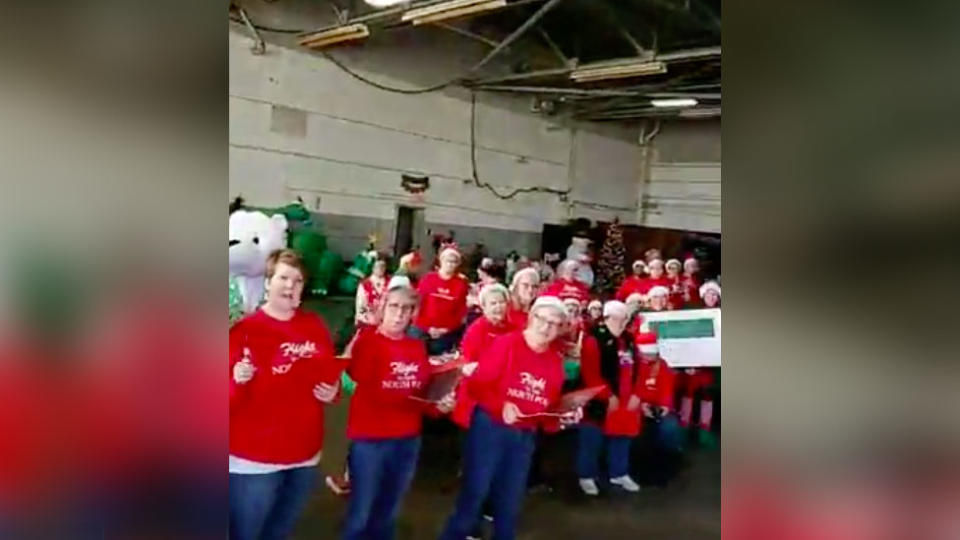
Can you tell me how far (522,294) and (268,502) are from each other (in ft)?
1.36

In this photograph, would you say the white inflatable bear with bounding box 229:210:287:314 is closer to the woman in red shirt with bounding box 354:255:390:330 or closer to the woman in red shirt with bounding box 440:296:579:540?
the woman in red shirt with bounding box 354:255:390:330

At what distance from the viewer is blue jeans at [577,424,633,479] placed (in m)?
1.09

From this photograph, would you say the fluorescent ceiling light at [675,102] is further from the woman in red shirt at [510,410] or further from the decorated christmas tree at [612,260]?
the woman in red shirt at [510,410]

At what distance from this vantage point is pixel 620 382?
1.09 m

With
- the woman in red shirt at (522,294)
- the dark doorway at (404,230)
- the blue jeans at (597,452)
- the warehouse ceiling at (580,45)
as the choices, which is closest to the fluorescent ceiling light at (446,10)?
the warehouse ceiling at (580,45)

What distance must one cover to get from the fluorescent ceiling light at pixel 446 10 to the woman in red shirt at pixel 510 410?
15.1 inches

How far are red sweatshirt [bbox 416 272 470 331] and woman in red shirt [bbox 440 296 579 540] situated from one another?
7 cm

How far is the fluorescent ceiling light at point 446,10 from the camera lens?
0.98 metres

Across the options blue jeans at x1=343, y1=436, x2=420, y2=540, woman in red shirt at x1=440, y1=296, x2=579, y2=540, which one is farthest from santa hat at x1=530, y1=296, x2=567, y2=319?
blue jeans at x1=343, y1=436, x2=420, y2=540
